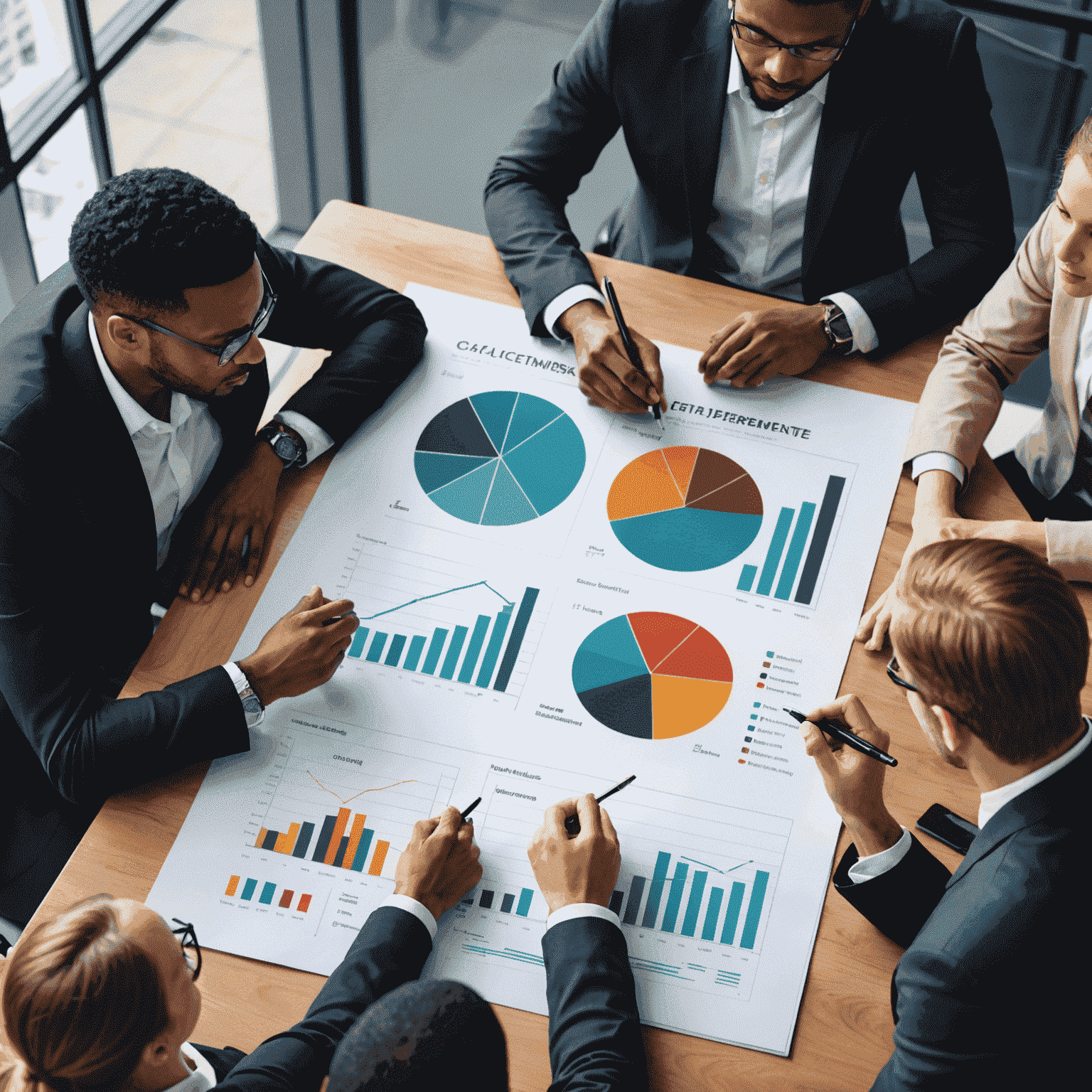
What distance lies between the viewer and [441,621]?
1.57 meters

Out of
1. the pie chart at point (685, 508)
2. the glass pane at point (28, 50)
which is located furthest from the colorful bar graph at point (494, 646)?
the glass pane at point (28, 50)

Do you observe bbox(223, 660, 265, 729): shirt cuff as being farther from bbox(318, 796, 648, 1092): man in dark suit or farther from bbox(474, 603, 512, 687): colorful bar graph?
bbox(318, 796, 648, 1092): man in dark suit

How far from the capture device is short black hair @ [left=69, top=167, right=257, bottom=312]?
145cm

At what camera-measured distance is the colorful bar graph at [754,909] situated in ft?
4.33

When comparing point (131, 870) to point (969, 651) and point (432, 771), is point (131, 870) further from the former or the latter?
point (969, 651)

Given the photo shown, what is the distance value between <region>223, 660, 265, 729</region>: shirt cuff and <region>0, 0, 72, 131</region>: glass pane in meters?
1.99

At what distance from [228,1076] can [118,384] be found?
976mm

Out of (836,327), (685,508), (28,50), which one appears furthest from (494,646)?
(28,50)

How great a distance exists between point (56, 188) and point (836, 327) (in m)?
2.52

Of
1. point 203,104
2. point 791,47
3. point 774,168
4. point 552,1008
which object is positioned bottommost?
point 203,104

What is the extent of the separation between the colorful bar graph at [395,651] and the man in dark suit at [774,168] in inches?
21.9

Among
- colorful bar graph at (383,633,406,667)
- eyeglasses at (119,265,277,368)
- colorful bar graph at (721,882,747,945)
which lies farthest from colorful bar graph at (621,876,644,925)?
eyeglasses at (119,265,277,368)

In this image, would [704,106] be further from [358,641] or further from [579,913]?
[579,913]

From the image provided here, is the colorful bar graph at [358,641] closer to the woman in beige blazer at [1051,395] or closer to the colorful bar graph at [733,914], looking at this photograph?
the colorful bar graph at [733,914]
